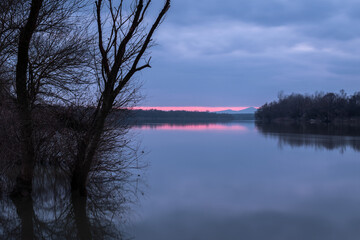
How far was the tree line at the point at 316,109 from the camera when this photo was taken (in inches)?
3570

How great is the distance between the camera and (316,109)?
3718 inches

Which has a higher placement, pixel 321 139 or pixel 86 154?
pixel 86 154

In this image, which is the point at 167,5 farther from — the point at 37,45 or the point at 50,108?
the point at 50,108

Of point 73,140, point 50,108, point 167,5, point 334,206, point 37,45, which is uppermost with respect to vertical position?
point 167,5

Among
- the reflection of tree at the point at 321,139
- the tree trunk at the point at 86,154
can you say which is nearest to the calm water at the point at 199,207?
the tree trunk at the point at 86,154

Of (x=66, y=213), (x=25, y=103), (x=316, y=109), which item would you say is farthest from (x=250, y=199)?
(x=316, y=109)

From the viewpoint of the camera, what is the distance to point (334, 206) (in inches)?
354

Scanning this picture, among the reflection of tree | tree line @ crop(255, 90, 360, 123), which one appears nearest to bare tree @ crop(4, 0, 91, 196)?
the reflection of tree

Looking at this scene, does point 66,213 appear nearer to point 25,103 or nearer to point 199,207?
point 25,103

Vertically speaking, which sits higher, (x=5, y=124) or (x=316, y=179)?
(x=5, y=124)

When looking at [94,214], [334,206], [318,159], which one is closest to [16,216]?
[94,214]

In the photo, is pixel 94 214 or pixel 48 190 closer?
pixel 94 214

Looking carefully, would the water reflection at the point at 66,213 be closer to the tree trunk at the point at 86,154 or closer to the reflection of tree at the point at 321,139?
the tree trunk at the point at 86,154

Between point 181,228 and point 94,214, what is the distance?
2169 millimetres
